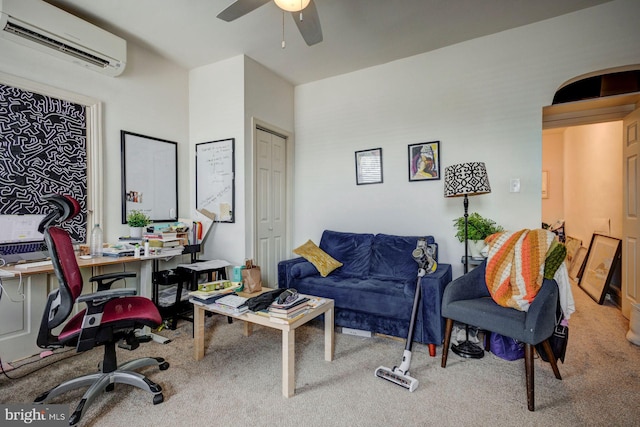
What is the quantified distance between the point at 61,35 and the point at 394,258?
3.41 metres

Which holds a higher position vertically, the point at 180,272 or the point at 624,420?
the point at 180,272

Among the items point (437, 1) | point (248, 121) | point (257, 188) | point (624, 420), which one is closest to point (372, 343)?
point (624, 420)

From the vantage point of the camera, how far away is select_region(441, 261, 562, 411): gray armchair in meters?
1.75

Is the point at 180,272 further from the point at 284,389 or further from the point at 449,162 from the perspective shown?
the point at 449,162

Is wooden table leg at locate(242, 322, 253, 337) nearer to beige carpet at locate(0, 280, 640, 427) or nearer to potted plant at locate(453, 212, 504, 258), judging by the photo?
beige carpet at locate(0, 280, 640, 427)

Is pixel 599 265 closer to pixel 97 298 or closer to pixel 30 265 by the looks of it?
pixel 97 298

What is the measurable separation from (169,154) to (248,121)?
991mm

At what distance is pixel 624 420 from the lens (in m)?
1.58

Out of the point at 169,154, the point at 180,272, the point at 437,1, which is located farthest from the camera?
the point at 169,154

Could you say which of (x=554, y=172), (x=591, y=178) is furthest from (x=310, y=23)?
(x=554, y=172)

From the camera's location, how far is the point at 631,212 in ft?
9.09

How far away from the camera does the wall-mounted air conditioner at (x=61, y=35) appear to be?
2.15 metres

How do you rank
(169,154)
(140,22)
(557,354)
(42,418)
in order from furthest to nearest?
1. (169,154)
2. (140,22)
3. (557,354)
4. (42,418)

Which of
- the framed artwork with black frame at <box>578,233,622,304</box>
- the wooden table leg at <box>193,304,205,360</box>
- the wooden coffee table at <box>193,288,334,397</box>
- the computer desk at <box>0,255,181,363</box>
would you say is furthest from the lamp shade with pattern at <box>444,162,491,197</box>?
the computer desk at <box>0,255,181,363</box>
